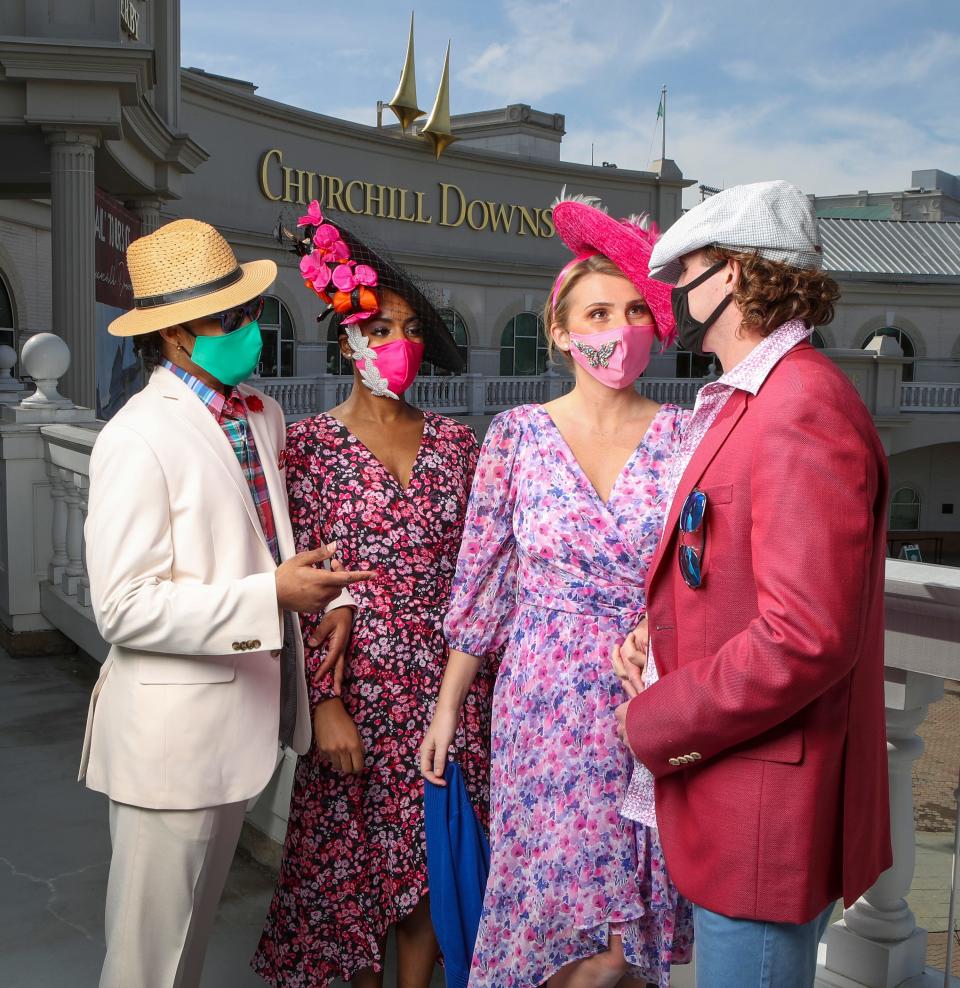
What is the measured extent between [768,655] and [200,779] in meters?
1.10

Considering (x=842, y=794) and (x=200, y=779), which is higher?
(x=842, y=794)

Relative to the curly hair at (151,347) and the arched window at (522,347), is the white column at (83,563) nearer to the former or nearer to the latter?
the curly hair at (151,347)

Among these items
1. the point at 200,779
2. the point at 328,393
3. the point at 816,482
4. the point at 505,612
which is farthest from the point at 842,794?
the point at 328,393

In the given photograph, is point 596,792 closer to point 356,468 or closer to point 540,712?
point 540,712

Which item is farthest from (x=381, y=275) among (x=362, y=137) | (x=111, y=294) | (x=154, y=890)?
(x=362, y=137)

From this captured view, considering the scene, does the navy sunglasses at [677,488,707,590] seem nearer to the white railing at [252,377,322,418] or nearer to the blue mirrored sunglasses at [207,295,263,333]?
the blue mirrored sunglasses at [207,295,263,333]

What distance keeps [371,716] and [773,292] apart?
131 centimetres

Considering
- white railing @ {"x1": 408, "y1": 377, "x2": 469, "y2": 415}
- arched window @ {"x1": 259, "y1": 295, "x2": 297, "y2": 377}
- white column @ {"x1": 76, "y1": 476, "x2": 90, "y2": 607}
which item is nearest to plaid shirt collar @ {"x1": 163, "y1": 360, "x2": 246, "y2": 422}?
white column @ {"x1": 76, "y1": 476, "x2": 90, "y2": 607}

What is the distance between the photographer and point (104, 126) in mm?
8953

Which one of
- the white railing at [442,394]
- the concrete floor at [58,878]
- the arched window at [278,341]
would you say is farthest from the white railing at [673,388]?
the concrete floor at [58,878]

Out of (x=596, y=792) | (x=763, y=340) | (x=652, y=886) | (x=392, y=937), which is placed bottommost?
(x=392, y=937)

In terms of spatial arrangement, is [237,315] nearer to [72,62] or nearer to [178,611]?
[178,611]

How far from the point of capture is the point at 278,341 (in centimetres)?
1859

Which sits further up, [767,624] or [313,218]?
[313,218]
